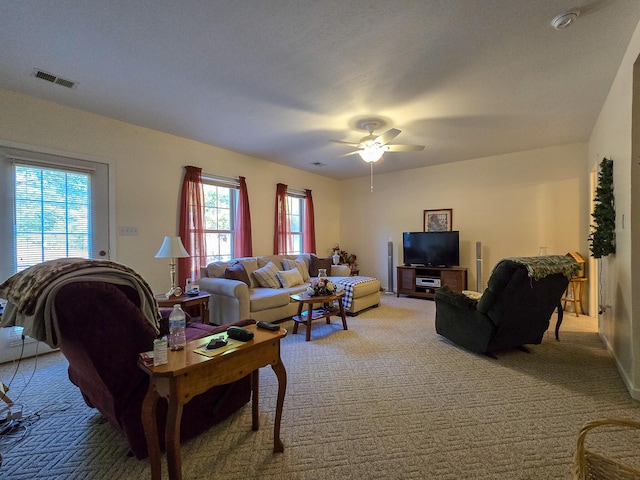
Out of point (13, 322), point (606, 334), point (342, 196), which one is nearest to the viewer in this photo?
point (13, 322)

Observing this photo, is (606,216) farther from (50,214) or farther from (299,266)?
(50,214)

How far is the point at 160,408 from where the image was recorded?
159cm

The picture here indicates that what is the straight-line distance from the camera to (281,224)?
5.73 m

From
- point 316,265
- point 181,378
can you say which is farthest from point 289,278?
point 181,378

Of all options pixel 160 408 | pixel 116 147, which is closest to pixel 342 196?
pixel 116 147

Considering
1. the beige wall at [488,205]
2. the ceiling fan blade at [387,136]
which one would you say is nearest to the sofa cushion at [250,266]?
the ceiling fan blade at [387,136]

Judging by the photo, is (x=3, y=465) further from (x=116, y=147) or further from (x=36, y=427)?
A: (x=116, y=147)

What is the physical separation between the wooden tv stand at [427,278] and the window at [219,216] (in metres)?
3.35

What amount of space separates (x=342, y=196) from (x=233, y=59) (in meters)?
5.07

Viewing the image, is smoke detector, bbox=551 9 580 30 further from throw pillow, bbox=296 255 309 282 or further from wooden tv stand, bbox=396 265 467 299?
throw pillow, bbox=296 255 309 282

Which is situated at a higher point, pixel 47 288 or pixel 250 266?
pixel 47 288

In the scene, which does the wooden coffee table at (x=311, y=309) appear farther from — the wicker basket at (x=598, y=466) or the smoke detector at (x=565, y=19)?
the smoke detector at (x=565, y=19)

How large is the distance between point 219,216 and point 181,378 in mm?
3834

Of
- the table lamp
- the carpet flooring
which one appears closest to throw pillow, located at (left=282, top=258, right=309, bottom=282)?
the table lamp
